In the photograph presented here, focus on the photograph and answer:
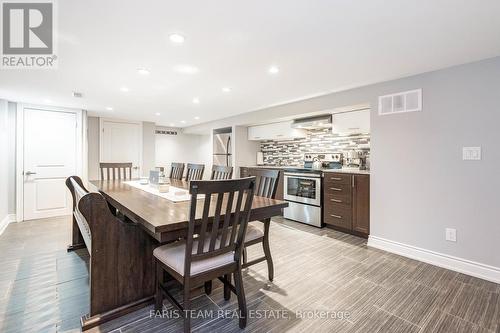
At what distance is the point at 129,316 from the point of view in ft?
5.56

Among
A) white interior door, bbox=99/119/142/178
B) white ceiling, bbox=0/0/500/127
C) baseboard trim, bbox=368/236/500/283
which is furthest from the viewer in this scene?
white interior door, bbox=99/119/142/178

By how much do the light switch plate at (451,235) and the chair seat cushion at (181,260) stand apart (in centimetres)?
244

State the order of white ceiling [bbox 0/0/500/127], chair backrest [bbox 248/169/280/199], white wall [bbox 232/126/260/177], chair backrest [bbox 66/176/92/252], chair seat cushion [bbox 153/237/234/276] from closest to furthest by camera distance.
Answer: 1. chair seat cushion [bbox 153/237/234/276]
2. white ceiling [bbox 0/0/500/127]
3. chair backrest [bbox 66/176/92/252]
4. chair backrest [bbox 248/169/280/199]
5. white wall [bbox 232/126/260/177]

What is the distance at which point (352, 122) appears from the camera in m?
3.56

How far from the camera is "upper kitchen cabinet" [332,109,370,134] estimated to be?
342cm

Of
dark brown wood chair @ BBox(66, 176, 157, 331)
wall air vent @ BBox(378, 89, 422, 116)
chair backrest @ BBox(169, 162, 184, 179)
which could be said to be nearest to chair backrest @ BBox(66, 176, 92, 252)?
dark brown wood chair @ BBox(66, 176, 157, 331)

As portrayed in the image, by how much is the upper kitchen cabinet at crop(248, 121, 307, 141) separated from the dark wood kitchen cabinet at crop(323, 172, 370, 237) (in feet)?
3.78

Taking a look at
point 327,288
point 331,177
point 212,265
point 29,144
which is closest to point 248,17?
point 212,265

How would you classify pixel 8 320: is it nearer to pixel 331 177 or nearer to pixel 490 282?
pixel 331 177

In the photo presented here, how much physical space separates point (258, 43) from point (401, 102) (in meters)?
1.98

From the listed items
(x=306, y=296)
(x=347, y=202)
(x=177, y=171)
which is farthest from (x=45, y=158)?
(x=347, y=202)

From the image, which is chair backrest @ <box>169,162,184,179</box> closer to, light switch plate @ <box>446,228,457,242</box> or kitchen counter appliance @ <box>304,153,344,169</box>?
kitchen counter appliance @ <box>304,153,344,169</box>

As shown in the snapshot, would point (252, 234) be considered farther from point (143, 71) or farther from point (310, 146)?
point (310, 146)

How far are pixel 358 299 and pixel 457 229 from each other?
1.48 meters
